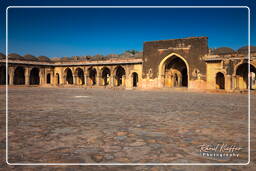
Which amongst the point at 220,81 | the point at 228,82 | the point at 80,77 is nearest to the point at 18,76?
the point at 80,77

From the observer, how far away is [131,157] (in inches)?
110

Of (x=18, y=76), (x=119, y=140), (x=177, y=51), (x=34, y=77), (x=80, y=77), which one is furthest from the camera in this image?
(x=34, y=77)

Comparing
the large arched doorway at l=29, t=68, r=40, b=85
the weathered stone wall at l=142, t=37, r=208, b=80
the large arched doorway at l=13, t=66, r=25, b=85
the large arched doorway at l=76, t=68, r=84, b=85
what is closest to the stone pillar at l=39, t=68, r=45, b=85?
the large arched doorway at l=29, t=68, r=40, b=85

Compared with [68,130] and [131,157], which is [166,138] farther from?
[68,130]

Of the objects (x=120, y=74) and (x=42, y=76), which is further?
(x=120, y=74)

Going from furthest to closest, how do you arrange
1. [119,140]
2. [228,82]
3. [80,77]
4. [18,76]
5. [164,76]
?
1. [80,77]
2. [18,76]
3. [164,76]
4. [228,82]
5. [119,140]

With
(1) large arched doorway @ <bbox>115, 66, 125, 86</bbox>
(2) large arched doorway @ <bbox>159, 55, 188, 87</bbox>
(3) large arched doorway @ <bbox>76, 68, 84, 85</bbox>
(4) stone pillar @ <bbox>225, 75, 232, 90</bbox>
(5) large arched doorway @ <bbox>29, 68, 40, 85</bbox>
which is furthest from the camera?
(5) large arched doorway @ <bbox>29, 68, 40, 85</bbox>

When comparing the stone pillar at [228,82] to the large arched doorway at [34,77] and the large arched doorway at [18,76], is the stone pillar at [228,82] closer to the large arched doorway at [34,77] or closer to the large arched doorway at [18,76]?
the large arched doorway at [34,77]

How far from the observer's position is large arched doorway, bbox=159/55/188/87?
88.5 ft

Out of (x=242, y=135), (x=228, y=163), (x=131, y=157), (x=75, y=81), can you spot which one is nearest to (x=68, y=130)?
(x=131, y=157)

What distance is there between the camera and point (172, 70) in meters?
28.1

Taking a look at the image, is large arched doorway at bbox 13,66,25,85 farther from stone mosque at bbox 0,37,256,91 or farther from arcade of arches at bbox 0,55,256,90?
stone mosque at bbox 0,37,256,91

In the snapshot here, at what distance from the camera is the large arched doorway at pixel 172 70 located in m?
27.0

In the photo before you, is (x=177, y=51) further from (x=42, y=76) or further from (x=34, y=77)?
(x=34, y=77)
